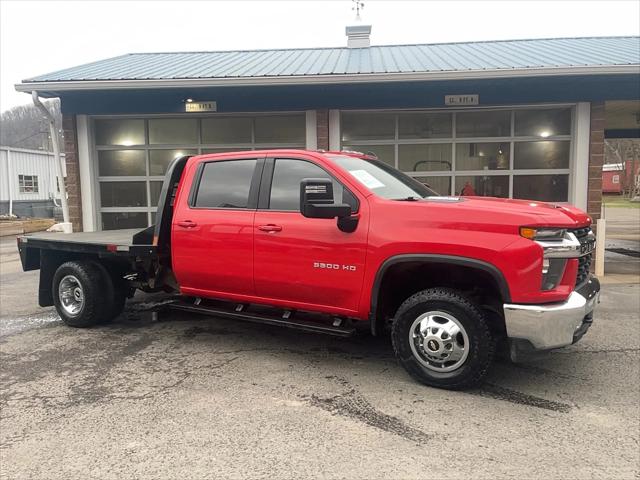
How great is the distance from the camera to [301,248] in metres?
4.51

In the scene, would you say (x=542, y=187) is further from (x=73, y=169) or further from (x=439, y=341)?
(x=73, y=169)

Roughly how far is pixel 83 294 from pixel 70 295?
0.35 meters

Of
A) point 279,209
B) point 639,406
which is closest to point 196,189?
point 279,209

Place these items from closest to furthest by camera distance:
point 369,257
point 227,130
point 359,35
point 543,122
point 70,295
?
point 369,257, point 70,295, point 543,122, point 227,130, point 359,35

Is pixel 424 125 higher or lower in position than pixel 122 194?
higher

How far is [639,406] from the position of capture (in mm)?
3816

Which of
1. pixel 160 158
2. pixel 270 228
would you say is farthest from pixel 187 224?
pixel 160 158

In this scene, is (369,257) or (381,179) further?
(381,179)

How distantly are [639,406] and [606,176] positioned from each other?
62028mm

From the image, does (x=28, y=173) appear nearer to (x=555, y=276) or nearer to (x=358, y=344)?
(x=358, y=344)

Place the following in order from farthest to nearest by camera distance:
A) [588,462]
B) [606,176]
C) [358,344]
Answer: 1. [606,176]
2. [358,344]
3. [588,462]

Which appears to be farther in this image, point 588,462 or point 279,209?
point 279,209

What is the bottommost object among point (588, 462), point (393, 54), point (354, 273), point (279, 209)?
point (588, 462)

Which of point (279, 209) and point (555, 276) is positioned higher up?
point (279, 209)
